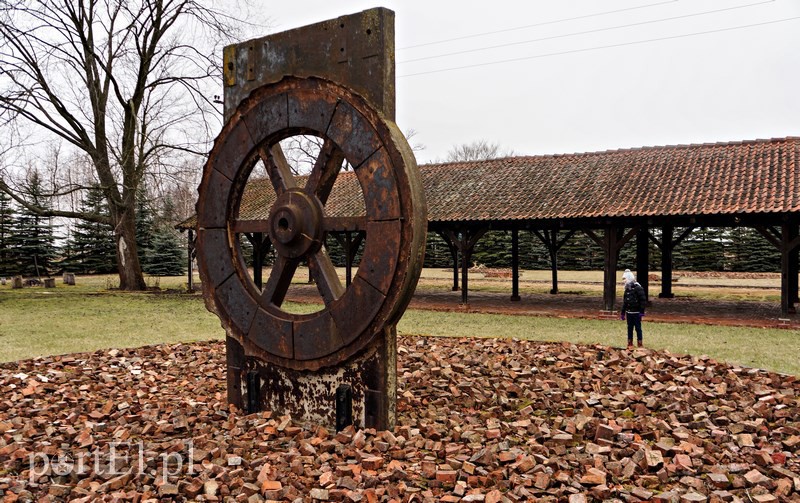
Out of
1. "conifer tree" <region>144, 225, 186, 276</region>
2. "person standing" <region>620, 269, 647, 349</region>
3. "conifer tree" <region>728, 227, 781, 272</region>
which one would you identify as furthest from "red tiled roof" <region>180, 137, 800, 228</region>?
"conifer tree" <region>144, 225, 186, 276</region>

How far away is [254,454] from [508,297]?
53.5 feet

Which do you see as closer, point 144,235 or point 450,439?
point 450,439

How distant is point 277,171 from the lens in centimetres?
498

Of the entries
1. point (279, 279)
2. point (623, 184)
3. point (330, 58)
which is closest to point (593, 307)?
point (623, 184)

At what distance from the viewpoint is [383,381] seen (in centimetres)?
429

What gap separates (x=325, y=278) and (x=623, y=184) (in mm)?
12941

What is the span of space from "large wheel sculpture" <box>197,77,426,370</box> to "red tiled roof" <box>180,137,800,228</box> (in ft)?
34.8

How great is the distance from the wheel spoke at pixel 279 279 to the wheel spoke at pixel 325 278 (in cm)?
22

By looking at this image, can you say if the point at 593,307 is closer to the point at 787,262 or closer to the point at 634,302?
the point at 787,262

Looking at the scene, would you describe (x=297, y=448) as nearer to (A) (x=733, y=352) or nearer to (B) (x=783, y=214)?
(A) (x=733, y=352)

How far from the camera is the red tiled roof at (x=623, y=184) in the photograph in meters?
13.6

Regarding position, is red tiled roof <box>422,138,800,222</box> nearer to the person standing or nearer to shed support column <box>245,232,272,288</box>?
Answer: the person standing

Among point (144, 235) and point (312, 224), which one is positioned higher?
point (144, 235)

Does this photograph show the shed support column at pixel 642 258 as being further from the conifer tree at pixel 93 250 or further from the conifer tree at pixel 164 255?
the conifer tree at pixel 93 250
